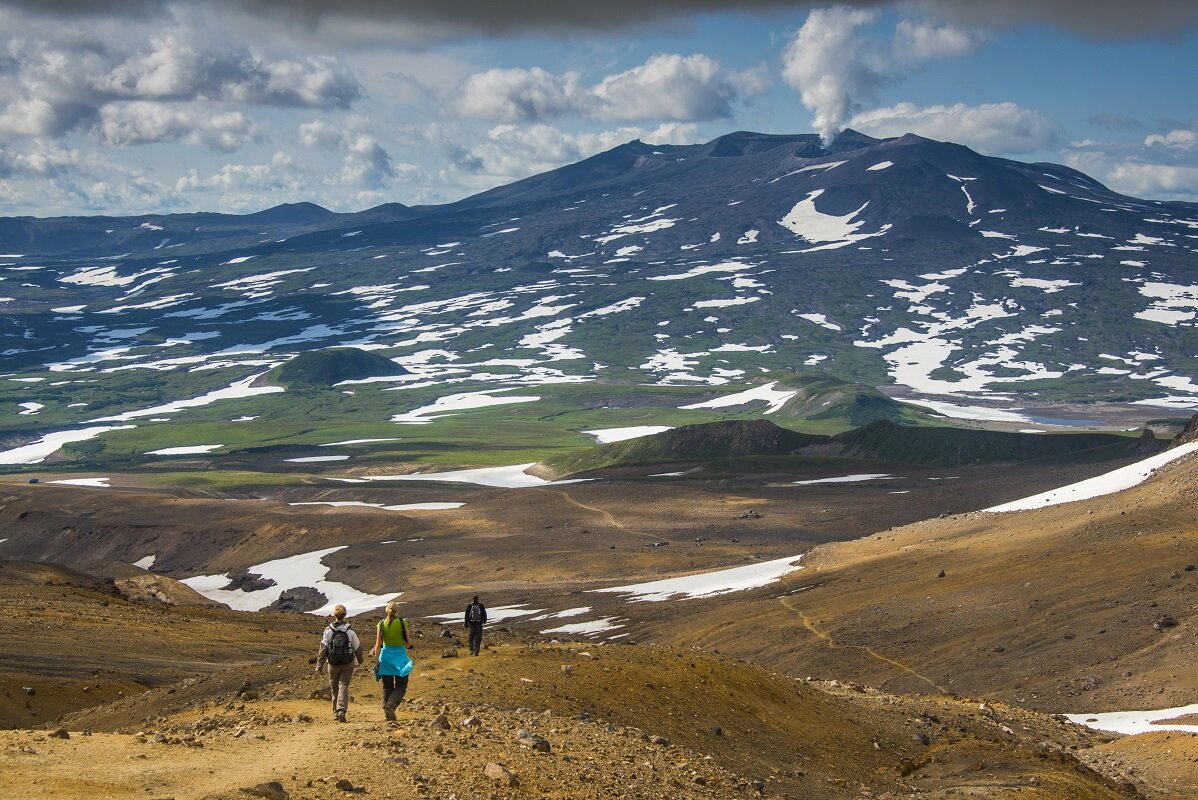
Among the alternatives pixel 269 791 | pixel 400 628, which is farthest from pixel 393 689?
pixel 269 791

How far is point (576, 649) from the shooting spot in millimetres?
29594

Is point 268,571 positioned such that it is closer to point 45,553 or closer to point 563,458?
point 45,553

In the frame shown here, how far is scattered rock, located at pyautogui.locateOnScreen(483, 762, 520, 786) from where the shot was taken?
18.6 metres

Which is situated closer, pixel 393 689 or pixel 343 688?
pixel 343 688

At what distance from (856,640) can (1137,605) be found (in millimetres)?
9879

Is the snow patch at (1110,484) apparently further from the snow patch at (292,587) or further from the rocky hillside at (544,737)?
the snow patch at (292,587)

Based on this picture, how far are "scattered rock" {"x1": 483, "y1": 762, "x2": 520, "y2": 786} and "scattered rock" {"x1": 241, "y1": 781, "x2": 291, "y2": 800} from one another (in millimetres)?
3002

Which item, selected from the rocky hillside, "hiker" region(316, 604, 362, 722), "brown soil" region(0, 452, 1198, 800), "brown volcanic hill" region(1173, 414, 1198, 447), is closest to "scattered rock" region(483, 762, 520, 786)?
the rocky hillside

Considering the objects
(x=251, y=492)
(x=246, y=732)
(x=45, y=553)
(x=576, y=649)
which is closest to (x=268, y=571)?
(x=45, y=553)

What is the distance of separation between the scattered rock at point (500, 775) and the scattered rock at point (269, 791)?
118 inches

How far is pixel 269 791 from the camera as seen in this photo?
16.5 m

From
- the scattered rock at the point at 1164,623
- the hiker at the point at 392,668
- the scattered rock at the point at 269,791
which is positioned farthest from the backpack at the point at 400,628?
the scattered rock at the point at 1164,623

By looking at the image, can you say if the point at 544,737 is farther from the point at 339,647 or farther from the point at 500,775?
the point at 339,647

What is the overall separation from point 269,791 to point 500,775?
3406mm
